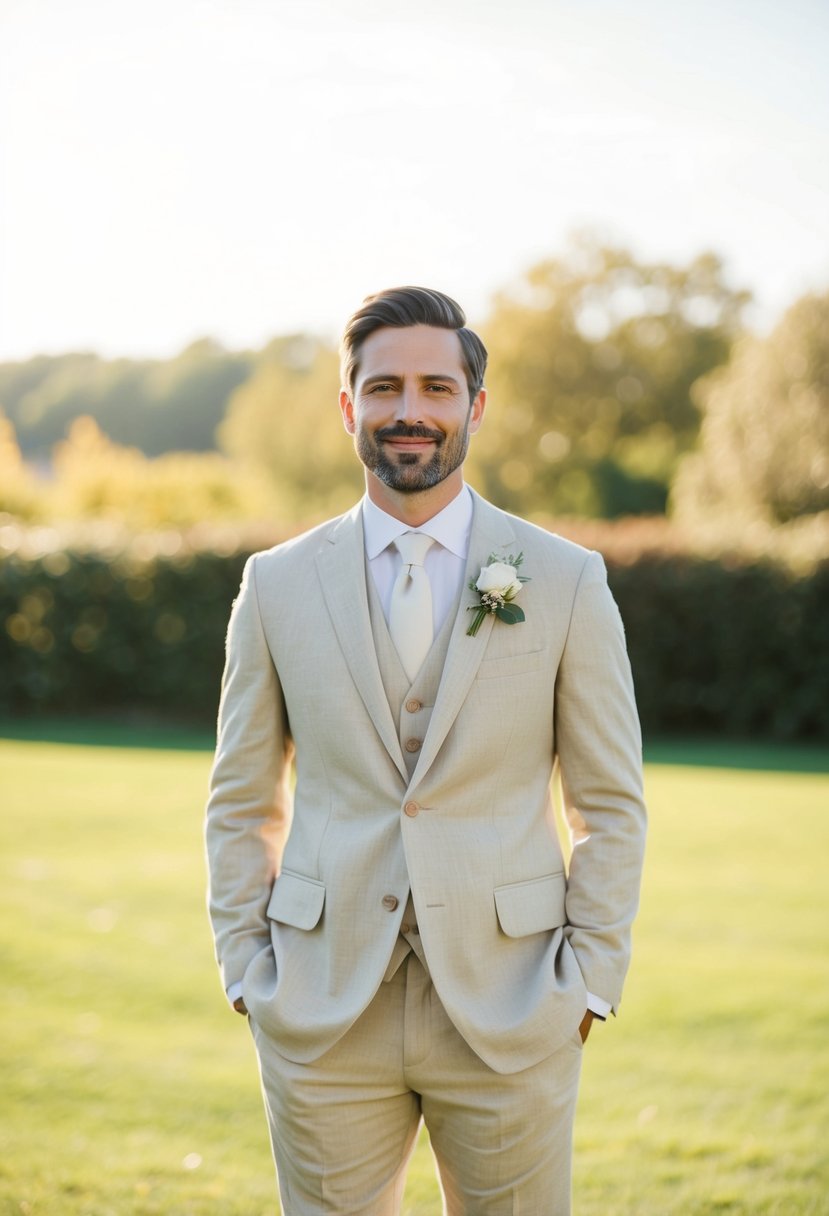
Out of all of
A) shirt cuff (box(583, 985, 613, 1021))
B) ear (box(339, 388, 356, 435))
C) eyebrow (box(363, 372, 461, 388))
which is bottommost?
shirt cuff (box(583, 985, 613, 1021))

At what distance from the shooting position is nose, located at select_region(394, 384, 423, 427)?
2379 mm

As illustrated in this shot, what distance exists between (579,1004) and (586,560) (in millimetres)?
937

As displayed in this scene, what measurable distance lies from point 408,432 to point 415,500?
159 millimetres

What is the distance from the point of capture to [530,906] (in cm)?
239

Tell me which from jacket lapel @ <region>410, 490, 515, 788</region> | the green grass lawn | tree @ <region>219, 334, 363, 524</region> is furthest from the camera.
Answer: tree @ <region>219, 334, 363, 524</region>

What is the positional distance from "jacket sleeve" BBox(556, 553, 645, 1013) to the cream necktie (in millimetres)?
307

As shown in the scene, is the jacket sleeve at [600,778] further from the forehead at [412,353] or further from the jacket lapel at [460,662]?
the forehead at [412,353]

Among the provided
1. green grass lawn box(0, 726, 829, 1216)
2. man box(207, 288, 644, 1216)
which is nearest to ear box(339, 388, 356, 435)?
man box(207, 288, 644, 1216)

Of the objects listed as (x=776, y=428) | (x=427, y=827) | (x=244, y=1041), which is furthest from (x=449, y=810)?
(x=776, y=428)

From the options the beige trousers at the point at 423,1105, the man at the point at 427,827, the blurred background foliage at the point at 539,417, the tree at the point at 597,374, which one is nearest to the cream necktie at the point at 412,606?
the man at the point at 427,827

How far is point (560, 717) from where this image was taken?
247cm

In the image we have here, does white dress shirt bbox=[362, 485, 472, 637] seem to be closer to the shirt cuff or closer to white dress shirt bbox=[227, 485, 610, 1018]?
white dress shirt bbox=[227, 485, 610, 1018]

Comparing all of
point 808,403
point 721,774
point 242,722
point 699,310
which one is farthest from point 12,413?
point 242,722

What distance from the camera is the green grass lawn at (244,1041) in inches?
146
